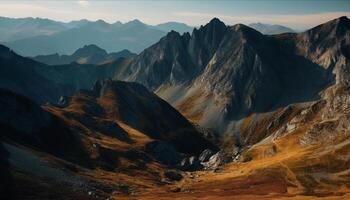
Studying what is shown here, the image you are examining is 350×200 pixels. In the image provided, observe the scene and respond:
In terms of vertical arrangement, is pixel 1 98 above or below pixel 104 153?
above

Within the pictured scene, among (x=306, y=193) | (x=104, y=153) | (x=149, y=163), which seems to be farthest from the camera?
(x=149, y=163)

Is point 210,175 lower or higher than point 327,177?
lower

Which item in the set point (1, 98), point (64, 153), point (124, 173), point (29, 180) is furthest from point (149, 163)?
point (29, 180)

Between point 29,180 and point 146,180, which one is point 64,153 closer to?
point 146,180

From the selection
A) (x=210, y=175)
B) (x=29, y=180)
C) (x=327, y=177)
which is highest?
(x=29, y=180)

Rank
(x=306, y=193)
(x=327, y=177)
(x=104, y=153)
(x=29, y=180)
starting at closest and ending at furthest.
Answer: (x=29, y=180) < (x=306, y=193) < (x=327, y=177) < (x=104, y=153)

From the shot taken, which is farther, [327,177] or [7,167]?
[327,177]

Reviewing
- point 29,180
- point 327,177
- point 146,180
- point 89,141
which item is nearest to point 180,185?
point 146,180

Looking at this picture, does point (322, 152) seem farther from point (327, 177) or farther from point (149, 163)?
point (149, 163)

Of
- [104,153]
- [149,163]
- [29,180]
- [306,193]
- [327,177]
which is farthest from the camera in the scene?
[149,163]
